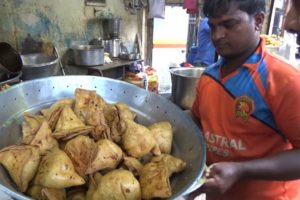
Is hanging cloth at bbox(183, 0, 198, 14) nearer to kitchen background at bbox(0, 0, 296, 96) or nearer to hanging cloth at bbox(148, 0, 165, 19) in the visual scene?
kitchen background at bbox(0, 0, 296, 96)

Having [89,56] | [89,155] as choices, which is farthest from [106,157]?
[89,56]

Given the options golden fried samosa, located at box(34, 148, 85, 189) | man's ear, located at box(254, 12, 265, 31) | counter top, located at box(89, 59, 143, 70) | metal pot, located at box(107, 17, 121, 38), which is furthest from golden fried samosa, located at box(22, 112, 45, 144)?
metal pot, located at box(107, 17, 121, 38)

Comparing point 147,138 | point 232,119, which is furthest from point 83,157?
point 232,119

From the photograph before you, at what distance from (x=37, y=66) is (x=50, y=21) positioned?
48.2 inches

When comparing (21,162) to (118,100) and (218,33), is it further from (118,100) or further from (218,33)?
(218,33)

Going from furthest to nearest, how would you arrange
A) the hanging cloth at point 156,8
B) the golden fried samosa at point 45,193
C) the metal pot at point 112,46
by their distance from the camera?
1. the hanging cloth at point 156,8
2. the metal pot at point 112,46
3. the golden fried samosa at point 45,193

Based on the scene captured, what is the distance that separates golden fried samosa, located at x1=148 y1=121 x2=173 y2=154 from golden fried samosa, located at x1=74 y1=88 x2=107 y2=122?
0.77 feet

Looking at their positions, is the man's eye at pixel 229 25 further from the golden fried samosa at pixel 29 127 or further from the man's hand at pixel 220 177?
the golden fried samosa at pixel 29 127

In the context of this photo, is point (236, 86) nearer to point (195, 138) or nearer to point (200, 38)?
point (195, 138)

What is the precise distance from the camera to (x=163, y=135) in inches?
38.4

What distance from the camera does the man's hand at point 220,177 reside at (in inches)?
30.5

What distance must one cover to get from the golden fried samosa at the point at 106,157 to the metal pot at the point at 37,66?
249 cm

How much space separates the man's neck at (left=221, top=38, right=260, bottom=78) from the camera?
1.04 meters

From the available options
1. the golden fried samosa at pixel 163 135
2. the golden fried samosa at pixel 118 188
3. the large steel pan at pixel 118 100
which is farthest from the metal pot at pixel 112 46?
the golden fried samosa at pixel 118 188
